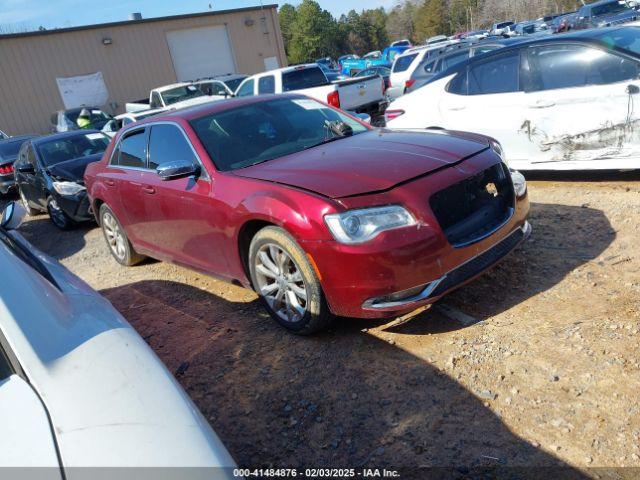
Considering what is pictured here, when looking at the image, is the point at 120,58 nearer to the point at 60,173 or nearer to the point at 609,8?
the point at 60,173

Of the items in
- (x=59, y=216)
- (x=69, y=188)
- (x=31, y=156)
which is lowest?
(x=59, y=216)

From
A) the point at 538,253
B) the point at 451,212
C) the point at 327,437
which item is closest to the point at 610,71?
the point at 538,253

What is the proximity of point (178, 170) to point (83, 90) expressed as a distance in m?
25.2

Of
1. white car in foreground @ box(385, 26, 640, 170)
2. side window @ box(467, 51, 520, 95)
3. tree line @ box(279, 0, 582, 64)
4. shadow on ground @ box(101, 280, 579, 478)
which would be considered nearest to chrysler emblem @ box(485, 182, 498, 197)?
shadow on ground @ box(101, 280, 579, 478)

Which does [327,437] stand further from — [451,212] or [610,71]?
[610,71]

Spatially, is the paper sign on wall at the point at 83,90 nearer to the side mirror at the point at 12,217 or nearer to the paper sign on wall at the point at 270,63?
the paper sign on wall at the point at 270,63

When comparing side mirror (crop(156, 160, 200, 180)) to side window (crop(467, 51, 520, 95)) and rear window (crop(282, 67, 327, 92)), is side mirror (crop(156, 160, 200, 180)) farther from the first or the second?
rear window (crop(282, 67, 327, 92))

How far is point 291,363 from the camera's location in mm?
3441

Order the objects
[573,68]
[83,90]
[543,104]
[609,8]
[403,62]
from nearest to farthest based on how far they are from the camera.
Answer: [573,68], [543,104], [403,62], [609,8], [83,90]

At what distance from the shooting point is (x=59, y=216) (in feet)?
28.9

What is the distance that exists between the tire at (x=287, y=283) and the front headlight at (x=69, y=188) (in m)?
5.57

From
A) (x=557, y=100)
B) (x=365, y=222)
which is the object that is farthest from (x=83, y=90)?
(x=365, y=222)

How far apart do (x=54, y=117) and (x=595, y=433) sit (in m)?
23.1

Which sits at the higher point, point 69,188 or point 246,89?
point 246,89
